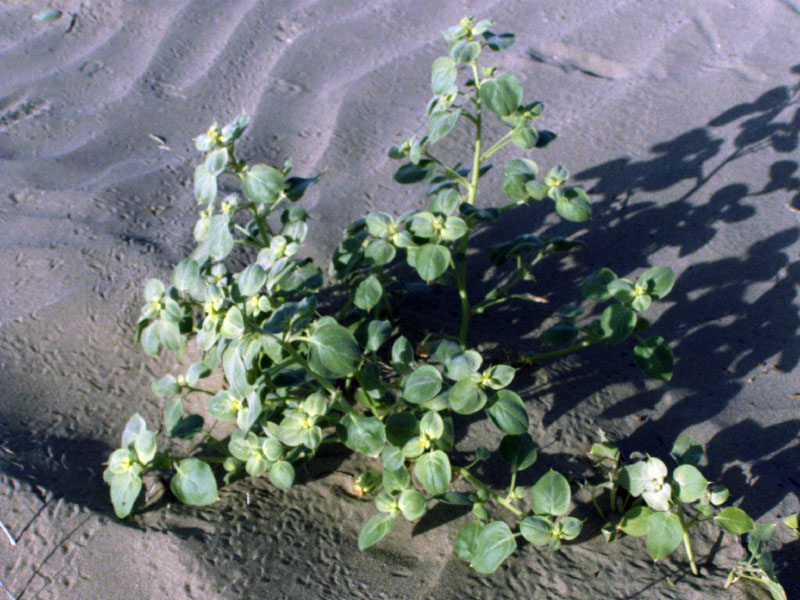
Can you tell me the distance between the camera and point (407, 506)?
125 cm

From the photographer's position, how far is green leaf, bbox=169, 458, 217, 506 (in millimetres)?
1217

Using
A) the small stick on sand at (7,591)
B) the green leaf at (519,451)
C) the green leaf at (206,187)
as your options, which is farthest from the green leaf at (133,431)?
the green leaf at (519,451)

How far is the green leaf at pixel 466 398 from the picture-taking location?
1.18 meters

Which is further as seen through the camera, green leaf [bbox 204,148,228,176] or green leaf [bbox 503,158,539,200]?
green leaf [bbox 503,158,539,200]

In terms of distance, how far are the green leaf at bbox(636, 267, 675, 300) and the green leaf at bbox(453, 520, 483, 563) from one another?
1.75ft

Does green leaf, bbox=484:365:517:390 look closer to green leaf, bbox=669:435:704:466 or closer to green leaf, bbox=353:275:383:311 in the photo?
green leaf, bbox=353:275:383:311

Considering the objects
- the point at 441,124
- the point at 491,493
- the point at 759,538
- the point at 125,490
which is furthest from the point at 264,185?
the point at 759,538

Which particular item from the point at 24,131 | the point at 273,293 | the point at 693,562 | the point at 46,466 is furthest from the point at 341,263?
the point at 24,131

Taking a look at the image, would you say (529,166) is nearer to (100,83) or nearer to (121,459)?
(121,459)

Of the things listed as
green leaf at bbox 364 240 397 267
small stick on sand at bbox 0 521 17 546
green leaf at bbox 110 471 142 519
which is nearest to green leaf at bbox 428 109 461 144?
green leaf at bbox 364 240 397 267

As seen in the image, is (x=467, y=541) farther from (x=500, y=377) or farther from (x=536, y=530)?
Result: (x=500, y=377)

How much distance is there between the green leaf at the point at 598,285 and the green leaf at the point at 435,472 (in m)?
0.45

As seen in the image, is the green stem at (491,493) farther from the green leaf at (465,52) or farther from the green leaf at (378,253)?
the green leaf at (465,52)

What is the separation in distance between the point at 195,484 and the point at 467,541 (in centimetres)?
47
